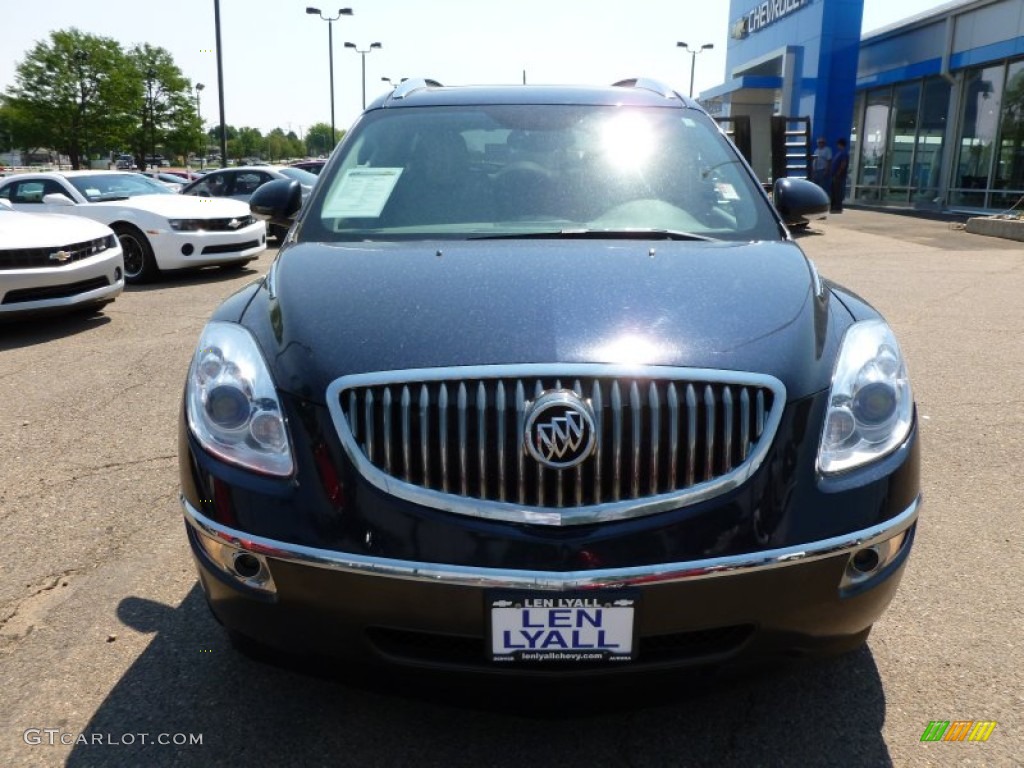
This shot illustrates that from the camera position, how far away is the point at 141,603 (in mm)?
2885

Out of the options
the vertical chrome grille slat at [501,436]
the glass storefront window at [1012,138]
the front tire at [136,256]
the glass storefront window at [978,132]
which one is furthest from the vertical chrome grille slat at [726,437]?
the glass storefront window at [978,132]

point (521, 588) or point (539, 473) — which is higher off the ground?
point (539, 473)

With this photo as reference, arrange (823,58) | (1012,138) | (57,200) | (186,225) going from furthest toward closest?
1. (823,58)
2. (1012,138)
3. (186,225)
4. (57,200)

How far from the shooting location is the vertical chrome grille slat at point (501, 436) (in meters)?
1.85

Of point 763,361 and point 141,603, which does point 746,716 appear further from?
point 141,603

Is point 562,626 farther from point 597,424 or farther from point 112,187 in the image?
point 112,187

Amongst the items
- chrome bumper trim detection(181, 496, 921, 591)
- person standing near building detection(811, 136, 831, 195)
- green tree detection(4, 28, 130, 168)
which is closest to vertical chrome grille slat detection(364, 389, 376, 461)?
chrome bumper trim detection(181, 496, 921, 591)

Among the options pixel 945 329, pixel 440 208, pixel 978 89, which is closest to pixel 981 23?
pixel 978 89

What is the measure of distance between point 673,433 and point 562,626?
478 mm

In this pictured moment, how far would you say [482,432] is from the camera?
6.08 feet

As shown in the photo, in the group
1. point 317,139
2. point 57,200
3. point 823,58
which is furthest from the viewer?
point 317,139

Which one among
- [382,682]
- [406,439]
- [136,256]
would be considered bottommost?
[382,682]

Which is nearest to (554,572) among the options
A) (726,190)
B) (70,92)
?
(726,190)

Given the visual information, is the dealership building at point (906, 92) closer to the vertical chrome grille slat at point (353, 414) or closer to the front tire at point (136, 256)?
the front tire at point (136, 256)
